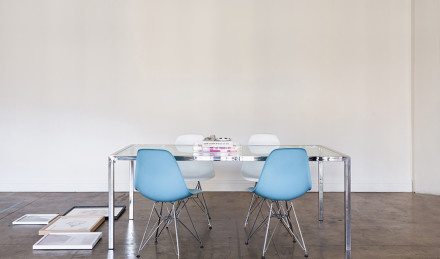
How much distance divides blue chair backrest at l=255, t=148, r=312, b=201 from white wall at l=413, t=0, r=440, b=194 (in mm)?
2928

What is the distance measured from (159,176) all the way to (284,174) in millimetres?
1008

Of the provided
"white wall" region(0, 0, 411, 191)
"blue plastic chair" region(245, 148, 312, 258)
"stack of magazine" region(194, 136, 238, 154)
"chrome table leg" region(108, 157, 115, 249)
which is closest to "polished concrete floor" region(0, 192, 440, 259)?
"chrome table leg" region(108, 157, 115, 249)

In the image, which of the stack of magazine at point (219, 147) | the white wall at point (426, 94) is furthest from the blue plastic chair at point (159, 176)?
the white wall at point (426, 94)

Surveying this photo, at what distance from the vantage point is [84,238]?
2.70 meters

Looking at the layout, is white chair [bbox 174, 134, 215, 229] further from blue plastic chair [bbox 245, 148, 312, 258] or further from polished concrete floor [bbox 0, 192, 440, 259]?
blue plastic chair [bbox 245, 148, 312, 258]

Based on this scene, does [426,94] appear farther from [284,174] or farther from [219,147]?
[219,147]

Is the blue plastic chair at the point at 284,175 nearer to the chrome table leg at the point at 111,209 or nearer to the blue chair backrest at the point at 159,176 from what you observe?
the blue chair backrest at the point at 159,176

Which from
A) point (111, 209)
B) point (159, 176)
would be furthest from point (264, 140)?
point (111, 209)

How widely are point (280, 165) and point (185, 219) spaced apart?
1465 millimetres

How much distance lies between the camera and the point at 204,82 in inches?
182

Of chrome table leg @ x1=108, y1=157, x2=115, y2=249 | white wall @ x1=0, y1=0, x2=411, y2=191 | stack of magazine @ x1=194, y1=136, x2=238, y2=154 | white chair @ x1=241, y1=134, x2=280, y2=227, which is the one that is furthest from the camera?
white wall @ x1=0, y1=0, x2=411, y2=191

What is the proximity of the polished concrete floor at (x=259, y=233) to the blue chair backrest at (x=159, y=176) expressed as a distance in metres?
0.50

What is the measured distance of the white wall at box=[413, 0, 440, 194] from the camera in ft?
13.9

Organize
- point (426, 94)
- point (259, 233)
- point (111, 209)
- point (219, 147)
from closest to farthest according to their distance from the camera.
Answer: point (111, 209), point (219, 147), point (259, 233), point (426, 94)
